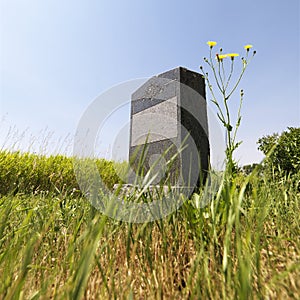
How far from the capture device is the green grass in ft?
2.01

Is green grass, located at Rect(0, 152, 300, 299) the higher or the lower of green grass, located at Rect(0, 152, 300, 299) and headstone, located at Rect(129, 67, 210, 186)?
the lower

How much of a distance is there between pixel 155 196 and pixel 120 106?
1831 mm

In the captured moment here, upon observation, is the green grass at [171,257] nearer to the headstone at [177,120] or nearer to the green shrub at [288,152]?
the headstone at [177,120]

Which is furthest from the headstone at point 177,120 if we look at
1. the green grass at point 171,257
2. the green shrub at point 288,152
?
the green grass at point 171,257

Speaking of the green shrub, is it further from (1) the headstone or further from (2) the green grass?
(2) the green grass

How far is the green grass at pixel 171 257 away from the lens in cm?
61

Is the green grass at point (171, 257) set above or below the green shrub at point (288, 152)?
below

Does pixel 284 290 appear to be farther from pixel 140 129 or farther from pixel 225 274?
pixel 140 129

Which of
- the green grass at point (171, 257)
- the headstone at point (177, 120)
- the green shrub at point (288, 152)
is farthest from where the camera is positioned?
the green shrub at point (288, 152)

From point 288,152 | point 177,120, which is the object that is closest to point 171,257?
point 177,120

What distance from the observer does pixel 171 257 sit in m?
0.99

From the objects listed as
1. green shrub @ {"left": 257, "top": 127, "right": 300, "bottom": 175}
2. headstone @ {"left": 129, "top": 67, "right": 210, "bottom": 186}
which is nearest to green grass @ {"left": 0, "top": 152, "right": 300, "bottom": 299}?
headstone @ {"left": 129, "top": 67, "right": 210, "bottom": 186}

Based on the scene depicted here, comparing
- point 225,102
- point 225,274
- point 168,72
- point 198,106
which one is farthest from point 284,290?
point 168,72

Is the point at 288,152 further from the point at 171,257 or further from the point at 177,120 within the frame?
the point at 171,257
